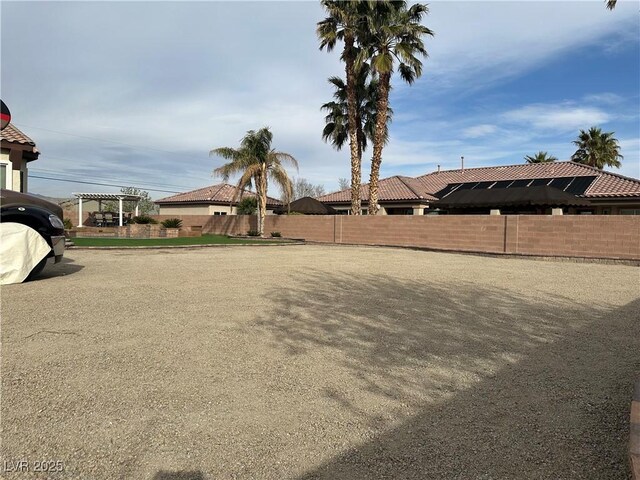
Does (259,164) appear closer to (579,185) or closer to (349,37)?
(349,37)

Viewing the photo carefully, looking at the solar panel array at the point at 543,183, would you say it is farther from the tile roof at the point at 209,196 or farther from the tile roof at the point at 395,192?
the tile roof at the point at 209,196

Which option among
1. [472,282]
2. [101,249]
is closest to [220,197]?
[101,249]

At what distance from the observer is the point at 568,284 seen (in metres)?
9.84

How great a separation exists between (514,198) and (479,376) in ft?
69.4

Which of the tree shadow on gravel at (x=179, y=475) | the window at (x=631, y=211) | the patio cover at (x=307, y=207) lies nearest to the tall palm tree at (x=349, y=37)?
the patio cover at (x=307, y=207)

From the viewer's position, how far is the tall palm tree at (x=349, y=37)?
23938 mm

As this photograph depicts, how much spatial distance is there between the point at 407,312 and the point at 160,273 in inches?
247

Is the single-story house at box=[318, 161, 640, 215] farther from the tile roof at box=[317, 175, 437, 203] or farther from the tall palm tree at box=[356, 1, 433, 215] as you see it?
the tall palm tree at box=[356, 1, 433, 215]

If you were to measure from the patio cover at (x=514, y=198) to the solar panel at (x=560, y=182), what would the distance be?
358 cm

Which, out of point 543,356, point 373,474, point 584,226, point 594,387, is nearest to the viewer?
point 373,474

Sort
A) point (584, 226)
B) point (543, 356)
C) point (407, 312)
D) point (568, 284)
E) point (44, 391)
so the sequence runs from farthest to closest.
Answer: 1. point (584, 226)
2. point (568, 284)
3. point (407, 312)
4. point (543, 356)
5. point (44, 391)

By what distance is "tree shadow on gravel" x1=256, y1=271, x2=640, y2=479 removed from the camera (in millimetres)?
2580

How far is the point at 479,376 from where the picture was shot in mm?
3953

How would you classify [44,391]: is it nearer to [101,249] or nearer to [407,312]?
[407,312]
